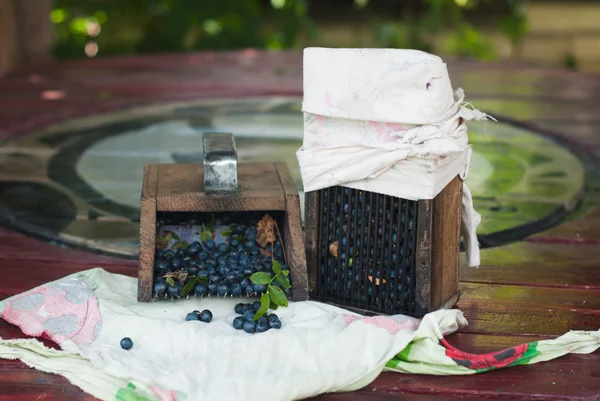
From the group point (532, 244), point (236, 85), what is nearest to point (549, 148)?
point (532, 244)

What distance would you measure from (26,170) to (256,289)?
1393mm

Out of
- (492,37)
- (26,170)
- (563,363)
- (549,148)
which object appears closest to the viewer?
(563,363)

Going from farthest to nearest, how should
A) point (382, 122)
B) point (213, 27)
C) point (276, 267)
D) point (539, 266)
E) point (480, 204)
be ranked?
point (213, 27), point (480, 204), point (539, 266), point (276, 267), point (382, 122)

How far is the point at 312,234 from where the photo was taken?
6.51 feet

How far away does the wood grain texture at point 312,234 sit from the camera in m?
1.96

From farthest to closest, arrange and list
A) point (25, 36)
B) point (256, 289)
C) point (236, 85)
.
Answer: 1. point (25, 36)
2. point (236, 85)
3. point (256, 289)

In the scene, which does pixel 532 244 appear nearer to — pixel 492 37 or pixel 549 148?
pixel 549 148

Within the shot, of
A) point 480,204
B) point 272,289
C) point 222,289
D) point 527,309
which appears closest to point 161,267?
point 222,289

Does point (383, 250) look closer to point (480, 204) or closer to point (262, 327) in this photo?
point (262, 327)

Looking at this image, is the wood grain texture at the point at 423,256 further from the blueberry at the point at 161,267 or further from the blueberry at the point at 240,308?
the blueberry at the point at 161,267

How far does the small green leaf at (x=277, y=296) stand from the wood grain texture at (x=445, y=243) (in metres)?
0.29

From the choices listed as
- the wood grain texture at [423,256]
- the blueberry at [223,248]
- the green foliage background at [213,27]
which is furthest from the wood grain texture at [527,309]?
the green foliage background at [213,27]

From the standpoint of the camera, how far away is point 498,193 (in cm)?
286

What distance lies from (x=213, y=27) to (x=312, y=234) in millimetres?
3700
